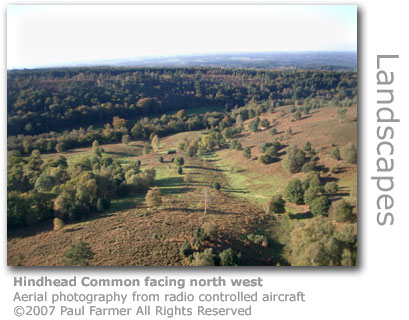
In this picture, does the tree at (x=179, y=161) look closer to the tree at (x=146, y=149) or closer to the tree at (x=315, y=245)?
the tree at (x=146, y=149)

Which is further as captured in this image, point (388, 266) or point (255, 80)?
point (255, 80)

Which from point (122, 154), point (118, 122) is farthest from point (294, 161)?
point (118, 122)

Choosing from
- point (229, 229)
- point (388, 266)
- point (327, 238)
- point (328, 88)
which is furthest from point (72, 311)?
point (328, 88)

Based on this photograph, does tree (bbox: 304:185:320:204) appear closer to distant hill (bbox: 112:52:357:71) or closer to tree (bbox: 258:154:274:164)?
tree (bbox: 258:154:274:164)

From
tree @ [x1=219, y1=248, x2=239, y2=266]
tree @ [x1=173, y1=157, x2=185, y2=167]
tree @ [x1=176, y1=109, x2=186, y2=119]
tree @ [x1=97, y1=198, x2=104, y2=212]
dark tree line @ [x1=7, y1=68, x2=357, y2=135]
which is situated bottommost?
tree @ [x1=219, y1=248, x2=239, y2=266]

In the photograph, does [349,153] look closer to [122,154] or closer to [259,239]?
[259,239]

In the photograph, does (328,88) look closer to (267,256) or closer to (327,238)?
(327,238)

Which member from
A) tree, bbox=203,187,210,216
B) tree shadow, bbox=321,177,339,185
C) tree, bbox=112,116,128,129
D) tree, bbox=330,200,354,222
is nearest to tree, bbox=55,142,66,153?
tree, bbox=112,116,128,129
